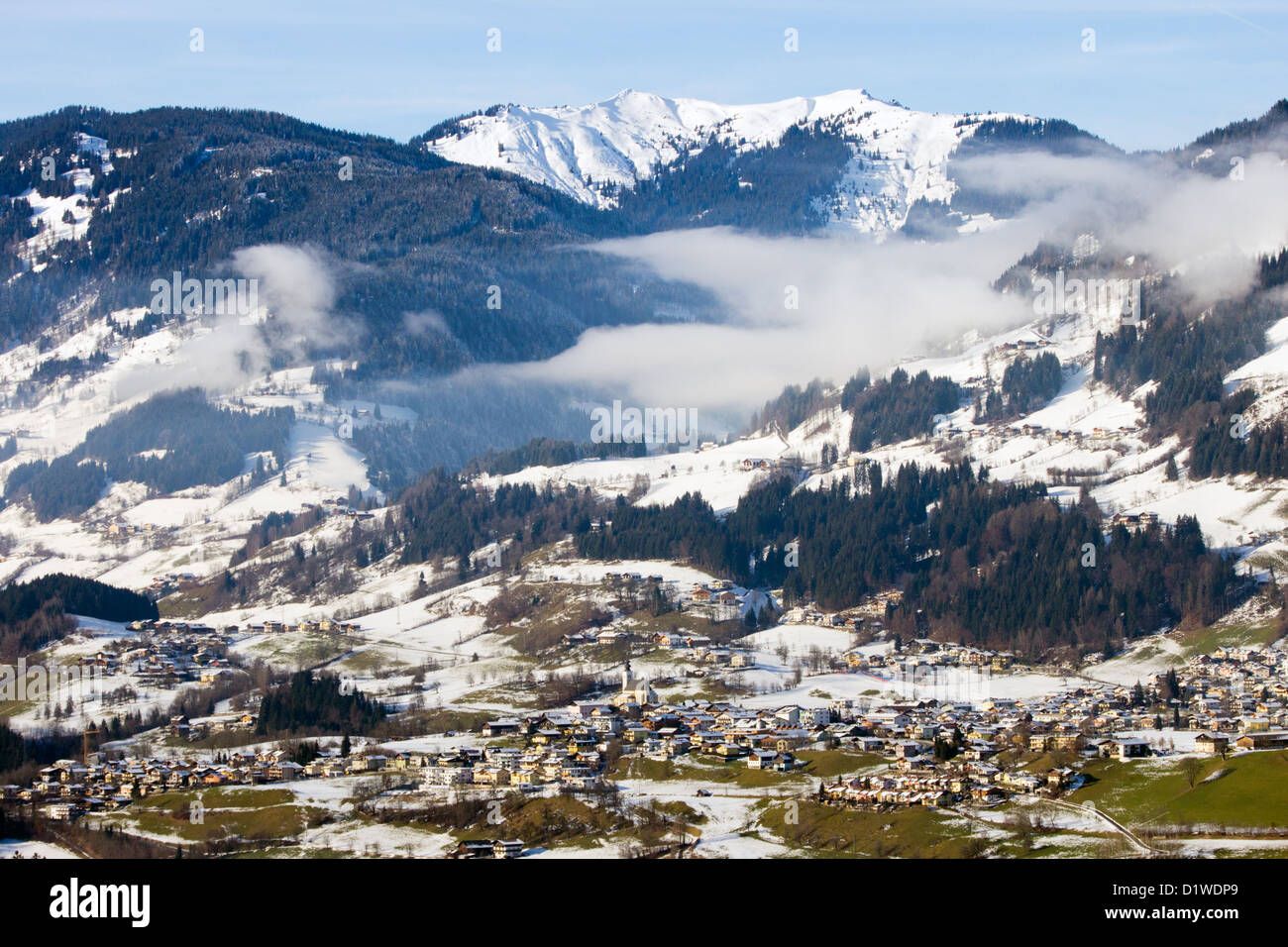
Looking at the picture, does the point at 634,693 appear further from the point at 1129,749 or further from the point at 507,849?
the point at 507,849

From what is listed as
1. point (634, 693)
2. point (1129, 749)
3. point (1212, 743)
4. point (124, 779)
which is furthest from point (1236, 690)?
point (124, 779)

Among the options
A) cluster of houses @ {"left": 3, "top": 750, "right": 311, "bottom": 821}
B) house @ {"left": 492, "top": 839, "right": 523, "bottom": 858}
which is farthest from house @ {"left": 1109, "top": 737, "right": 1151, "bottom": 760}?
cluster of houses @ {"left": 3, "top": 750, "right": 311, "bottom": 821}

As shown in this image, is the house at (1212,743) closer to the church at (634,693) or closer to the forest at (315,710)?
the church at (634,693)

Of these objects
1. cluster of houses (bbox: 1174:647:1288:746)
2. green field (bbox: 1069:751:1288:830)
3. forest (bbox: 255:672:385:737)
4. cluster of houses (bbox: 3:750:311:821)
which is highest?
green field (bbox: 1069:751:1288:830)

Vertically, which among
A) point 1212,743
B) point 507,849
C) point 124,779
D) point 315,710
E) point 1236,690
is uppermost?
point 1212,743

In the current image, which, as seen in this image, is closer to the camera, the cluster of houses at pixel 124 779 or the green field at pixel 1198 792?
the green field at pixel 1198 792

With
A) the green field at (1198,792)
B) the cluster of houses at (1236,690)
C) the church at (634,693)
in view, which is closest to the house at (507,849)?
the green field at (1198,792)

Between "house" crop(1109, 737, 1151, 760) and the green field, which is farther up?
the green field

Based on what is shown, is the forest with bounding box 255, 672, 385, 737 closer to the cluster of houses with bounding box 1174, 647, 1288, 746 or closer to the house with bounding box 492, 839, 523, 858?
the house with bounding box 492, 839, 523, 858

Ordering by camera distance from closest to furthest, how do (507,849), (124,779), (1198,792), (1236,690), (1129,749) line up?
(507,849) < (1198,792) < (1129,749) < (124,779) < (1236,690)

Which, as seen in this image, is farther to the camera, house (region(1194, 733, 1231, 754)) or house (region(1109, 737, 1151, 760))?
house (region(1109, 737, 1151, 760))
